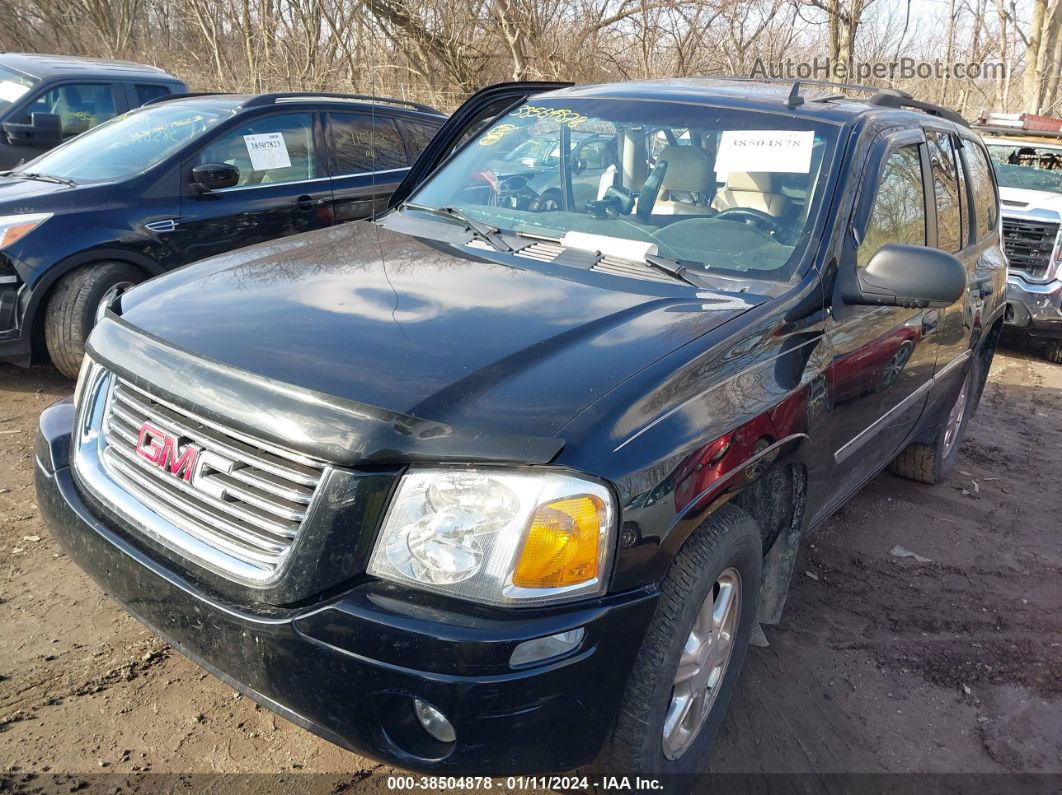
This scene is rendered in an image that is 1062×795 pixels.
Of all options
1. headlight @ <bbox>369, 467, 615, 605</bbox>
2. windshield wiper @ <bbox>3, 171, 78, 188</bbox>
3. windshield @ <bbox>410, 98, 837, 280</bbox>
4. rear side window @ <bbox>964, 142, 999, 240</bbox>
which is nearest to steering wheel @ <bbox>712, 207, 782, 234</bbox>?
windshield @ <bbox>410, 98, 837, 280</bbox>

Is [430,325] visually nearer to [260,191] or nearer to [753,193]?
[753,193]

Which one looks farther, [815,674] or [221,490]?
[815,674]

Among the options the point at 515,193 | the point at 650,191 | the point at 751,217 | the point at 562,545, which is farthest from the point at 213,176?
the point at 562,545

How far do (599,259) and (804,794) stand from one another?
1.76 m

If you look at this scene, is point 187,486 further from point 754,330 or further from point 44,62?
point 44,62

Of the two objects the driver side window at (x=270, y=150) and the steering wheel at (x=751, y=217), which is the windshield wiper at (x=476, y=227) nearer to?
the steering wheel at (x=751, y=217)

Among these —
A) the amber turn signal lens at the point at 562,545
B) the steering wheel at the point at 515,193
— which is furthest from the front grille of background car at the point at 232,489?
the steering wheel at the point at 515,193

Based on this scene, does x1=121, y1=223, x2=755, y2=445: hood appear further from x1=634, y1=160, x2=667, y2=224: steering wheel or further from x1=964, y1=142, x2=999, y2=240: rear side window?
x1=964, y1=142, x2=999, y2=240: rear side window

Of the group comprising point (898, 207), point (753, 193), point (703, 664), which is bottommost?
point (703, 664)

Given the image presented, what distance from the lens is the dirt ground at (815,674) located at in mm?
2441

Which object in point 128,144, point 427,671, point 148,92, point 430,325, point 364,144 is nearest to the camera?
point 427,671

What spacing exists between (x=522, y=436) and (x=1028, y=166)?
30.4 ft

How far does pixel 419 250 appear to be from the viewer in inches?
117

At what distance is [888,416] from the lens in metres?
3.36
